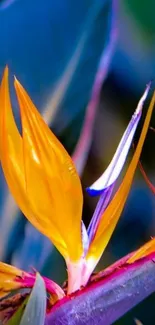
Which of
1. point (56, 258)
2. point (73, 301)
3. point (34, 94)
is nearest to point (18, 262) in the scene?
point (56, 258)

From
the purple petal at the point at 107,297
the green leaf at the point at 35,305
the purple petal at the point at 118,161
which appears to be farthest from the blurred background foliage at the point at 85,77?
the green leaf at the point at 35,305

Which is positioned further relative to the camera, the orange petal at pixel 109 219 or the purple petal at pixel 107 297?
the orange petal at pixel 109 219

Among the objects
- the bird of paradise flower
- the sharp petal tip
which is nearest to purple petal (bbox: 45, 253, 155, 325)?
the bird of paradise flower

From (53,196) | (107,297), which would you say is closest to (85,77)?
(53,196)

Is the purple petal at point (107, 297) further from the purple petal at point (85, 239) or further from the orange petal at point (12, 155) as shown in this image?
the orange petal at point (12, 155)

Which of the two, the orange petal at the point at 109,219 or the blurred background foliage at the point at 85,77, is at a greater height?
the blurred background foliage at the point at 85,77

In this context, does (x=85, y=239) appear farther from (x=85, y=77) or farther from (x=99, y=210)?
(x=85, y=77)
